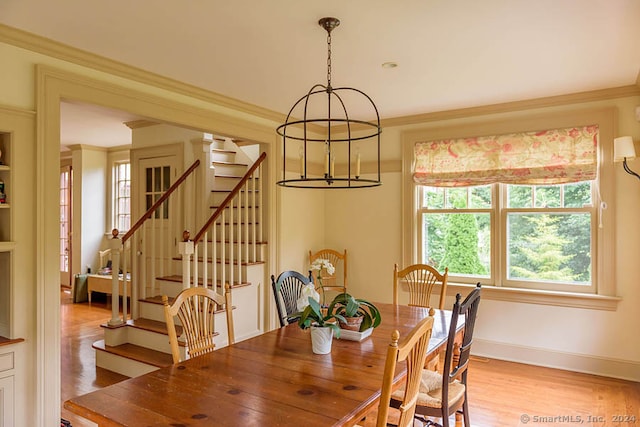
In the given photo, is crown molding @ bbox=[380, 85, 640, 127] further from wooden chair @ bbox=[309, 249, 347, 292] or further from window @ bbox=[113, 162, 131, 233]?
window @ bbox=[113, 162, 131, 233]

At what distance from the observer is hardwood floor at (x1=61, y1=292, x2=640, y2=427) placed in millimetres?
2969

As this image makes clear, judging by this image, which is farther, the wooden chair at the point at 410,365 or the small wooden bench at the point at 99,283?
the small wooden bench at the point at 99,283

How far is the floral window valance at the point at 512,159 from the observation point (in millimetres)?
3820

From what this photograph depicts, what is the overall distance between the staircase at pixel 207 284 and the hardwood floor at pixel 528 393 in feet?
0.86

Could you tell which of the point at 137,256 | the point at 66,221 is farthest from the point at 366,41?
the point at 66,221

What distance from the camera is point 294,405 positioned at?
1.54m

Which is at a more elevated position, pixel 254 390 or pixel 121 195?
pixel 121 195

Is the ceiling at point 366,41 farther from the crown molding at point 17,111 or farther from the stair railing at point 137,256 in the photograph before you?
the stair railing at point 137,256

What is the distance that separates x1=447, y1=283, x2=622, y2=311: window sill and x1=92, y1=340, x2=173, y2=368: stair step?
2824mm

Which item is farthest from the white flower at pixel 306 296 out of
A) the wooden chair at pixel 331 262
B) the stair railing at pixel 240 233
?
the wooden chair at pixel 331 262

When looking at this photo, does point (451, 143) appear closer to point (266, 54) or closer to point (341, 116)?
point (341, 116)

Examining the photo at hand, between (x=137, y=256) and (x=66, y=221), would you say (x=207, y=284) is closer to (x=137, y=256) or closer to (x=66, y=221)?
(x=137, y=256)

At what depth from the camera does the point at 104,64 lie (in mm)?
2957

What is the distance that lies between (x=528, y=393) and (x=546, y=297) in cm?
97
